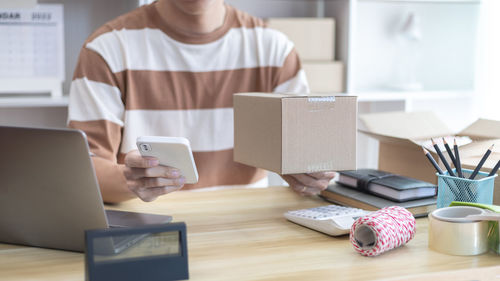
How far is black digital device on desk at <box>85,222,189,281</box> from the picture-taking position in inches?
30.8

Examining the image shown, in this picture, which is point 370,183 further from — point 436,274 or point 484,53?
point 484,53

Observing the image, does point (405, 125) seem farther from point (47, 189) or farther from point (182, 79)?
point (47, 189)

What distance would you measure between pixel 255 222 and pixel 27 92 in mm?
1532

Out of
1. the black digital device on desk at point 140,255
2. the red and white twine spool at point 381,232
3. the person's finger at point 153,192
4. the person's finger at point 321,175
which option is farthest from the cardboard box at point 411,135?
the black digital device on desk at point 140,255

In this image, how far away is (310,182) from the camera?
128 cm

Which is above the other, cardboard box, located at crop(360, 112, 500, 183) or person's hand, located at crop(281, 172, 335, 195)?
cardboard box, located at crop(360, 112, 500, 183)

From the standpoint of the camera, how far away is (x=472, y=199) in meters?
1.03

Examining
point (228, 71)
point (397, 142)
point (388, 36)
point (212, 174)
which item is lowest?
point (212, 174)

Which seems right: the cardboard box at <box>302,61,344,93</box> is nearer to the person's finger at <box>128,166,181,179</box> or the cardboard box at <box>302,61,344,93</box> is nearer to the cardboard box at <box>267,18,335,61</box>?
the cardboard box at <box>267,18,335,61</box>

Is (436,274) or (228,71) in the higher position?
(228,71)

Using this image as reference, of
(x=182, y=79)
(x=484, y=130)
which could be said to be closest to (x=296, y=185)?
(x=484, y=130)

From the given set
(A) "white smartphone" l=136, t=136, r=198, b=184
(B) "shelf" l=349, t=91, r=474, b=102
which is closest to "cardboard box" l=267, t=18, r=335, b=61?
(B) "shelf" l=349, t=91, r=474, b=102

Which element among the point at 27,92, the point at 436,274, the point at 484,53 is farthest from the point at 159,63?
the point at 484,53

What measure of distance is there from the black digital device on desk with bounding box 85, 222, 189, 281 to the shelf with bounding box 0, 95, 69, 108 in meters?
1.53
